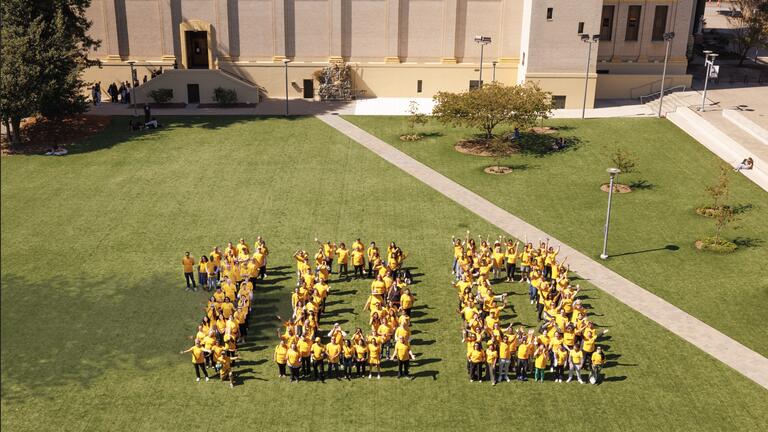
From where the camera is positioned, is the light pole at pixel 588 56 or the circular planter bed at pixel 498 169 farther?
the light pole at pixel 588 56

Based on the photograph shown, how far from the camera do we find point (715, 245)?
33.3m

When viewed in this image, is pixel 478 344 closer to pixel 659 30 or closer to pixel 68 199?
pixel 68 199

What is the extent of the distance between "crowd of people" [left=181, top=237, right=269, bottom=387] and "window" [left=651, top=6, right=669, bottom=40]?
3711 cm

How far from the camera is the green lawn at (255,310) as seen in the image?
2211 cm

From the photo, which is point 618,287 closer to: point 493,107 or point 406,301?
point 406,301

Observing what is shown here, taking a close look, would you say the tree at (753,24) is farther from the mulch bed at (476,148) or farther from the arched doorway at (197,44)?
the arched doorway at (197,44)

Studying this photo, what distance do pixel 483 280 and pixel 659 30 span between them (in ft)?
122

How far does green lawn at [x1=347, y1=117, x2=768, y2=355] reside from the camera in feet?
97.8

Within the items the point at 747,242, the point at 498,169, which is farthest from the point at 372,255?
the point at 747,242

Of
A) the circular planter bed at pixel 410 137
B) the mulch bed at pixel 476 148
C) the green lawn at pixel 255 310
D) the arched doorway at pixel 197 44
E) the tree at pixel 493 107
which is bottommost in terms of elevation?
the green lawn at pixel 255 310

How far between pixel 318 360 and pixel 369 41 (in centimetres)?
3790

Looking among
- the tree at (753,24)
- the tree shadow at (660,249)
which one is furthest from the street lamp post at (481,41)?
the tree at (753,24)

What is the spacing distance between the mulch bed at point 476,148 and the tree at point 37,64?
2176 cm

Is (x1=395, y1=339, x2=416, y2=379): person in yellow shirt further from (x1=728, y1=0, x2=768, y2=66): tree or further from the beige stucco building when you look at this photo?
(x1=728, y1=0, x2=768, y2=66): tree
